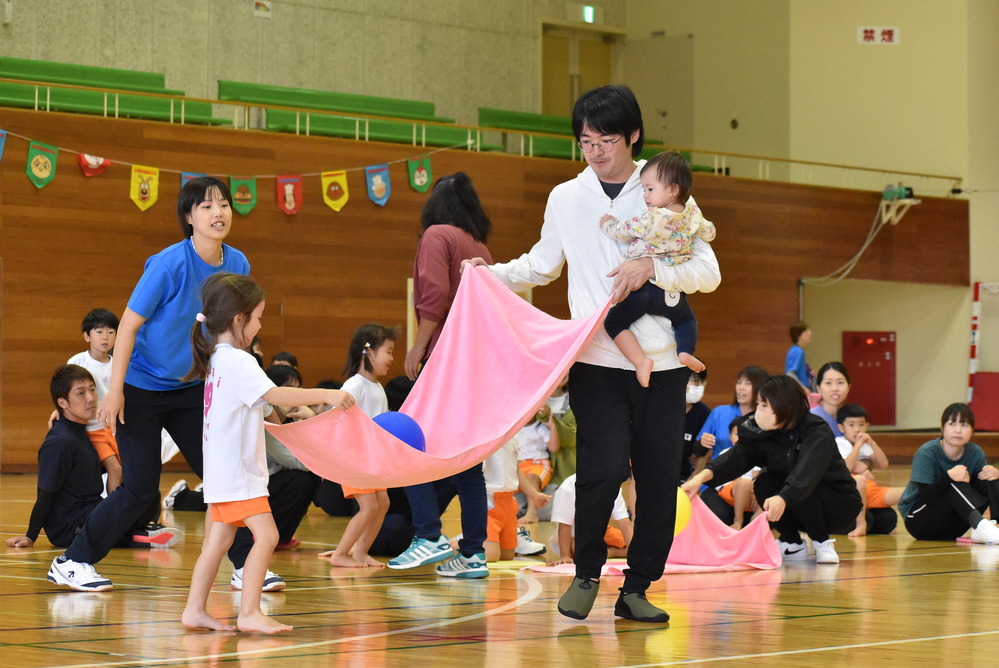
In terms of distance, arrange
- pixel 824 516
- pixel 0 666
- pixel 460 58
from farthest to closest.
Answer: pixel 460 58 → pixel 824 516 → pixel 0 666

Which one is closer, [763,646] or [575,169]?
[763,646]

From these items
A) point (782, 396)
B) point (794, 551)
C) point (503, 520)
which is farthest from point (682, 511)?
point (794, 551)

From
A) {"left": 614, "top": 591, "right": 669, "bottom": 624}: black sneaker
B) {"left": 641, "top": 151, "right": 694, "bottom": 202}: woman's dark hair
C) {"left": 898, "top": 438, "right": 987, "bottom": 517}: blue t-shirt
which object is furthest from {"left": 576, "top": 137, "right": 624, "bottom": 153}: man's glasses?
{"left": 898, "top": 438, "right": 987, "bottom": 517}: blue t-shirt

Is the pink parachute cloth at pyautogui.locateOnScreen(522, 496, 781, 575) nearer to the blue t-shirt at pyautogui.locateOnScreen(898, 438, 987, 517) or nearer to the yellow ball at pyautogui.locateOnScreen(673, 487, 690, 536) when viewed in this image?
the yellow ball at pyautogui.locateOnScreen(673, 487, 690, 536)

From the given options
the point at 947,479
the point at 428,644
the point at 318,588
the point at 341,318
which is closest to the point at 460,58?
the point at 341,318

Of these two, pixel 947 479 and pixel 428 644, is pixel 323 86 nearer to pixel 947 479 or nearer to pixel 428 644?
pixel 947 479

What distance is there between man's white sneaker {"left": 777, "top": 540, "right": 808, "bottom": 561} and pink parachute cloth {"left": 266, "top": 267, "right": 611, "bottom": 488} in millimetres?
2431

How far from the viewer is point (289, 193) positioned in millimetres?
12273

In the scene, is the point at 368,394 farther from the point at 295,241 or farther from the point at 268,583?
the point at 295,241

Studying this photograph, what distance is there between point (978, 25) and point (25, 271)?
12.7 metres

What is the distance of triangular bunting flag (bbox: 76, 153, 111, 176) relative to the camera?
11.3 metres

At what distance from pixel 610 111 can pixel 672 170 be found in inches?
10.3

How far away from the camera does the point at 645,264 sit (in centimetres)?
360

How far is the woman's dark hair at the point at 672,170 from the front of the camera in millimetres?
3578
